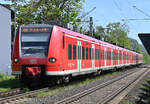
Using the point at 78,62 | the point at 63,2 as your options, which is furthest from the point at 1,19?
the point at 78,62

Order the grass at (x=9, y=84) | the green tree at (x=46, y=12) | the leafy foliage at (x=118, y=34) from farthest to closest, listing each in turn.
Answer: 1. the leafy foliage at (x=118, y=34)
2. the green tree at (x=46, y=12)
3. the grass at (x=9, y=84)

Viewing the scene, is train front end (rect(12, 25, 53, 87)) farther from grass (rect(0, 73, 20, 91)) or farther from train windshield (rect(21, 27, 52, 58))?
grass (rect(0, 73, 20, 91))

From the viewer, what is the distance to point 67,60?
13727 millimetres

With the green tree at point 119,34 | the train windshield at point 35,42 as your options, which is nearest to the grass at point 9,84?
the train windshield at point 35,42

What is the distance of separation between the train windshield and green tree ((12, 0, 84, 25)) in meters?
14.7

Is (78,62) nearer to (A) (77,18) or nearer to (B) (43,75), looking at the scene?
(B) (43,75)

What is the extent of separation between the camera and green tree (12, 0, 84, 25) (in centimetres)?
2772

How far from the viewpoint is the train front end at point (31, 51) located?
12.2m

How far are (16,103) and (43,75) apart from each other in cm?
336

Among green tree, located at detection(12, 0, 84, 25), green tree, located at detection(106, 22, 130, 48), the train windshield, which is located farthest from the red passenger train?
green tree, located at detection(106, 22, 130, 48)

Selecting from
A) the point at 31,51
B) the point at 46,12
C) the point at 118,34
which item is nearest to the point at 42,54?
the point at 31,51

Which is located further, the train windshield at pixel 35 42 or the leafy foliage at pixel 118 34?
the leafy foliage at pixel 118 34

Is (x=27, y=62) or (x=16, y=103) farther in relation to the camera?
(x=27, y=62)

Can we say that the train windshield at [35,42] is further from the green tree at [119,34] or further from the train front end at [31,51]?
the green tree at [119,34]
